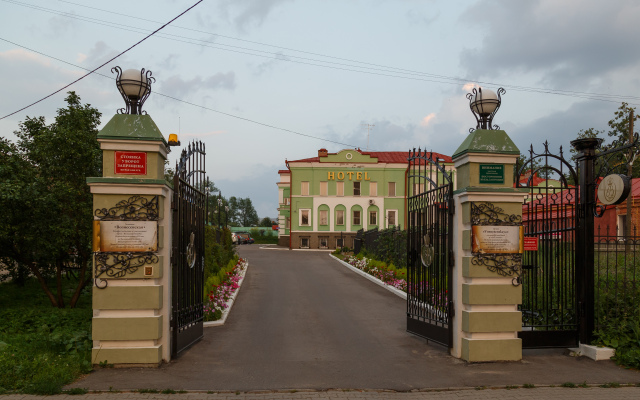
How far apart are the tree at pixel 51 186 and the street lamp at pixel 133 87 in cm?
477

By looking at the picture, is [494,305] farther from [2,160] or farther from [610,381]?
[2,160]

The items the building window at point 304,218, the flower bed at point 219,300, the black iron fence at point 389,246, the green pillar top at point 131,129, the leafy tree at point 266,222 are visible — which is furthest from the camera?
the leafy tree at point 266,222

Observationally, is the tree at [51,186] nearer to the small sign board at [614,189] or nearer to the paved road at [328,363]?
the paved road at [328,363]

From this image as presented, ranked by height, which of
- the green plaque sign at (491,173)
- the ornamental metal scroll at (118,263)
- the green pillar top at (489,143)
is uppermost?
the green pillar top at (489,143)

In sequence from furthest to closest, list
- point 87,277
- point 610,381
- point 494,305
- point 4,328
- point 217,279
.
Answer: point 217,279 < point 87,277 < point 4,328 < point 494,305 < point 610,381

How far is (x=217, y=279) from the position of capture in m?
14.6

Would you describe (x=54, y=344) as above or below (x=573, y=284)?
below

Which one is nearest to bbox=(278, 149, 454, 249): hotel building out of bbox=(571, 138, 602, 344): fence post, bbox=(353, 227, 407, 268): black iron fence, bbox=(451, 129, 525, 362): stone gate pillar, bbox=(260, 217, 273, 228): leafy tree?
bbox=(353, 227, 407, 268): black iron fence

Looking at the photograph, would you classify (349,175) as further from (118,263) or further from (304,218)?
(118,263)

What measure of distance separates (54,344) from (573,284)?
27.4 feet

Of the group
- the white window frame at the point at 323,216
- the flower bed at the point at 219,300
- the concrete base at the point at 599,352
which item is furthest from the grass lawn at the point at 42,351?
the white window frame at the point at 323,216

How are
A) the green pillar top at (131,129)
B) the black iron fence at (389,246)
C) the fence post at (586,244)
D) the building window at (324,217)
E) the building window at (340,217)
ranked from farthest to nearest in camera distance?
the building window at (340,217), the building window at (324,217), the black iron fence at (389,246), the fence post at (586,244), the green pillar top at (131,129)

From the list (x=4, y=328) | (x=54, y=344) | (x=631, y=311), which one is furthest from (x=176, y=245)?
(x=631, y=311)

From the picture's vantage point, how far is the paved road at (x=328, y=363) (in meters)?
6.45
